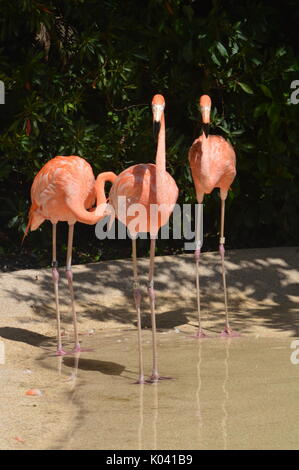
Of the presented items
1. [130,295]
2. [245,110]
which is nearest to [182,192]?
[245,110]

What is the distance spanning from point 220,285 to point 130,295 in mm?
864

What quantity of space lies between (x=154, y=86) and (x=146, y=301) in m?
2.97

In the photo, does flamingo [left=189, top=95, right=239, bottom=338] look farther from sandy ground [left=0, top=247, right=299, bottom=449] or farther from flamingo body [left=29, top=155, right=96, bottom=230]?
flamingo body [left=29, top=155, right=96, bottom=230]

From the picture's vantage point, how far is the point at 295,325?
7.36 m

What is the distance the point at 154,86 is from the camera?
1042 cm

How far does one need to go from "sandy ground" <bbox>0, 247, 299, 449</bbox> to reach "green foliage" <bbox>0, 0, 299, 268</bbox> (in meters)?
1.03

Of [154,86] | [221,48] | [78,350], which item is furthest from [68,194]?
[154,86]

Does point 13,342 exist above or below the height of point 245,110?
below

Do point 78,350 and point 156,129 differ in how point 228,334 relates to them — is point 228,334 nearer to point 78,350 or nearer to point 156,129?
point 78,350

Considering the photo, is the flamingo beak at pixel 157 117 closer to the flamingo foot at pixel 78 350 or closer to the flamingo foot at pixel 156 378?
the flamingo foot at pixel 156 378

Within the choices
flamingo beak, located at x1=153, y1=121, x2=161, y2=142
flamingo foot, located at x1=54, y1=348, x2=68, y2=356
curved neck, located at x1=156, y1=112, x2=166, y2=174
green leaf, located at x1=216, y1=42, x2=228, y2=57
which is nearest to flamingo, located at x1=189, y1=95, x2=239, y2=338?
flamingo foot, located at x1=54, y1=348, x2=68, y2=356

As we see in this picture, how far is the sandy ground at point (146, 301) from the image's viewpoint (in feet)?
23.2

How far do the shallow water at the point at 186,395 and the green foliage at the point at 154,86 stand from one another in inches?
119
